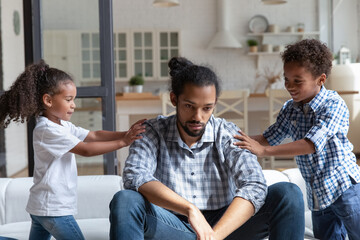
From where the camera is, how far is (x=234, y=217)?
151cm

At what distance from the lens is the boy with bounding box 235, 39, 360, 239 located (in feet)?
5.72

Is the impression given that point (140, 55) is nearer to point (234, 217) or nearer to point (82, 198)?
point (82, 198)

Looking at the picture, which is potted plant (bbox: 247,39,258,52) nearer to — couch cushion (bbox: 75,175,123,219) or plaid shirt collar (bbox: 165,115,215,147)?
couch cushion (bbox: 75,175,123,219)

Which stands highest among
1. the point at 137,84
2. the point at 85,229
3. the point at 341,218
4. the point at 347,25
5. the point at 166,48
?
the point at 347,25

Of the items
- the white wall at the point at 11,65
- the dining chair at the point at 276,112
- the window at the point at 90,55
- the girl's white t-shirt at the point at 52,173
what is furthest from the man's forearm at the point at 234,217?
the white wall at the point at 11,65

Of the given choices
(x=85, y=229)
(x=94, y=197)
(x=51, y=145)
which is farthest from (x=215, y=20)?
(x=51, y=145)

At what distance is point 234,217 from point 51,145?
724mm

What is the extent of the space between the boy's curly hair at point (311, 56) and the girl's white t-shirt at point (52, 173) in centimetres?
88

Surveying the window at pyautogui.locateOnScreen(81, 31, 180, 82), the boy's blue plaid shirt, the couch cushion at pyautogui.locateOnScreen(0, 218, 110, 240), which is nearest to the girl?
the couch cushion at pyautogui.locateOnScreen(0, 218, 110, 240)

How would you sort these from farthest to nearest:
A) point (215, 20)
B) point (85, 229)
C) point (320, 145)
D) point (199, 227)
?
point (215, 20)
point (85, 229)
point (320, 145)
point (199, 227)

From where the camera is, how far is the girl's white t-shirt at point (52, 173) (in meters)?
1.75

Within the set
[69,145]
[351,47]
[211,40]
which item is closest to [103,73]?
[69,145]

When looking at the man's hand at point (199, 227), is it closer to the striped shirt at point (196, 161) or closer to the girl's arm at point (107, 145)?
the striped shirt at point (196, 161)

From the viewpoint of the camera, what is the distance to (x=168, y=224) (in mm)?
1596
